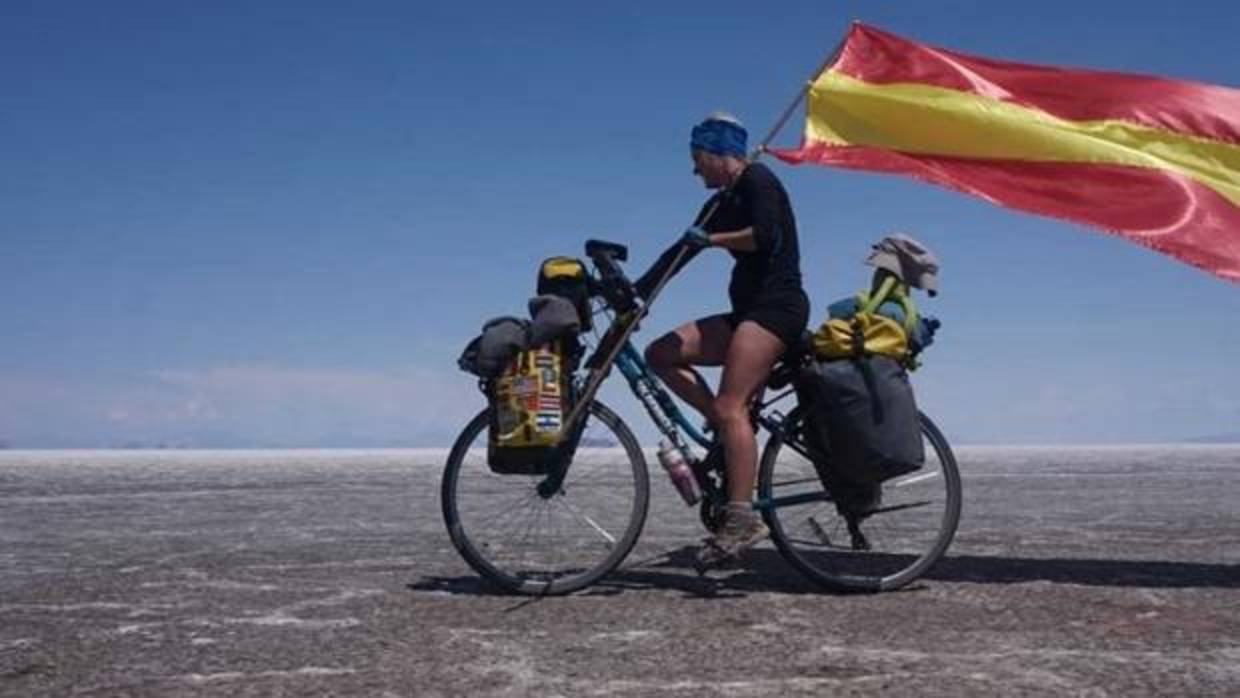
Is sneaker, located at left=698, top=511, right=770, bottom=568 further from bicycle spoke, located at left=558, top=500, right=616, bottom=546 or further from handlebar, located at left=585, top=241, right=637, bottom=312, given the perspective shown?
handlebar, located at left=585, top=241, right=637, bottom=312

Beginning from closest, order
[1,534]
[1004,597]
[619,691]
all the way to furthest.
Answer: [619,691]
[1004,597]
[1,534]

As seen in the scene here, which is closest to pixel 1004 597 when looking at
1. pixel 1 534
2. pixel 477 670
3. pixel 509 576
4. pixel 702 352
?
pixel 702 352

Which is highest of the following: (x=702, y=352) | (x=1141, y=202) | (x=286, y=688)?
(x=1141, y=202)

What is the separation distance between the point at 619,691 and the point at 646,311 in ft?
7.66

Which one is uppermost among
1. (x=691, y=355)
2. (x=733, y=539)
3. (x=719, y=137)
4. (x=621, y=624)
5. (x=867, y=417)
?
(x=719, y=137)

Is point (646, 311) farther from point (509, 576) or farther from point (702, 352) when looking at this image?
point (509, 576)

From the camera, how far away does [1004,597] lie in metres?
5.20

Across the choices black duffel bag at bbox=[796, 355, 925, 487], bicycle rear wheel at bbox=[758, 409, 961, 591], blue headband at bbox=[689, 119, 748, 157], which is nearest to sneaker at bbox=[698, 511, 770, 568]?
bicycle rear wheel at bbox=[758, 409, 961, 591]

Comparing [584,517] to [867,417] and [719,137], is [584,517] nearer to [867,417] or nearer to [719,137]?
[867,417]

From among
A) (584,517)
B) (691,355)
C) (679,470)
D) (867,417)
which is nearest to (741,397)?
(691,355)

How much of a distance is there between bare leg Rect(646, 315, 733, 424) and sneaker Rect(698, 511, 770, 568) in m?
0.55

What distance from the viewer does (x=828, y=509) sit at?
568 centimetres

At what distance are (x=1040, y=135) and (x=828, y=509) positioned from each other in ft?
8.20

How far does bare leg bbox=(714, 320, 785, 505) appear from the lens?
529cm
